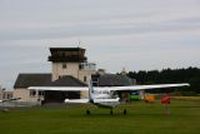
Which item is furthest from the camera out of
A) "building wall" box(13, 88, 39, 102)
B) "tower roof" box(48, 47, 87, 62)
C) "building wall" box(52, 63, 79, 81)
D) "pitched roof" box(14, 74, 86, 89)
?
"tower roof" box(48, 47, 87, 62)

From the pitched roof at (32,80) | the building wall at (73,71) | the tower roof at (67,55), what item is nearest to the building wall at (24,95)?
the pitched roof at (32,80)

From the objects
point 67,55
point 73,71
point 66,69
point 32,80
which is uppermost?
point 67,55

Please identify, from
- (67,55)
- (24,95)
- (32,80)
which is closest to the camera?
(24,95)

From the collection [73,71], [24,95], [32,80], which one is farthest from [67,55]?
[24,95]

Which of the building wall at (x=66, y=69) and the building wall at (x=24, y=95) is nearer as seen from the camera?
the building wall at (x=24, y=95)

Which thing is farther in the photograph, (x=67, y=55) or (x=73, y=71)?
(x=67, y=55)

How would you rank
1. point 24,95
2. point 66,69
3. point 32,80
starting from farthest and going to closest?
point 66,69, point 32,80, point 24,95

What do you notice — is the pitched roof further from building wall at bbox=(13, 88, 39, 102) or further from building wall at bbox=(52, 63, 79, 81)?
building wall at bbox=(52, 63, 79, 81)

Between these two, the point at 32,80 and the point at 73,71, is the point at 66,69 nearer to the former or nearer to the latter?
the point at 73,71

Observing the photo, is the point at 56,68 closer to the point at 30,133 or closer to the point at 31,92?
the point at 31,92

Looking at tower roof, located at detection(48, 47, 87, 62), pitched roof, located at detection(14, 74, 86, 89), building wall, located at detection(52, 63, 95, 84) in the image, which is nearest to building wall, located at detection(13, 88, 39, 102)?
pitched roof, located at detection(14, 74, 86, 89)

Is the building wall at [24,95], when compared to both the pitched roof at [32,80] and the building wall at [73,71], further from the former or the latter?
the building wall at [73,71]

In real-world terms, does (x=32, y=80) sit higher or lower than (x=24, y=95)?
higher

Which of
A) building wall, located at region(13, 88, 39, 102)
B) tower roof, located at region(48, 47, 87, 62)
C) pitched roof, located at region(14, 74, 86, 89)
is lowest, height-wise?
building wall, located at region(13, 88, 39, 102)
